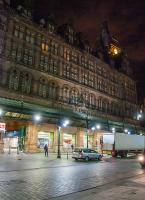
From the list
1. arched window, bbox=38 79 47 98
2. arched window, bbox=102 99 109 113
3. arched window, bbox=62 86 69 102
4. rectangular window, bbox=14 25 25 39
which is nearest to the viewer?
rectangular window, bbox=14 25 25 39

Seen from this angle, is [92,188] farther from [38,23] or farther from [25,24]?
[38,23]

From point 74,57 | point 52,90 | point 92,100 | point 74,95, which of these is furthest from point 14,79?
point 92,100

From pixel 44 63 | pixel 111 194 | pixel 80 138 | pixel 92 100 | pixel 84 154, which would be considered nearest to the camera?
pixel 111 194

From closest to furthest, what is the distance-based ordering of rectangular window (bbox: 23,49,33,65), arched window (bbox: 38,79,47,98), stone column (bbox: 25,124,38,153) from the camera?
1. stone column (bbox: 25,124,38,153)
2. rectangular window (bbox: 23,49,33,65)
3. arched window (bbox: 38,79,47,98)

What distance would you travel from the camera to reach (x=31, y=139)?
38.6 m

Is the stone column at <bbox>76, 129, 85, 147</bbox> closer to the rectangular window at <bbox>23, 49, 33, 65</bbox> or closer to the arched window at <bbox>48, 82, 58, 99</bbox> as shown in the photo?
the arched window at <bbox>48, 82, 58, 99</bbox>

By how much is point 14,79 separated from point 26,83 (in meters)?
2.41

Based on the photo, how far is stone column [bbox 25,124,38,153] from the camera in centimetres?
3812

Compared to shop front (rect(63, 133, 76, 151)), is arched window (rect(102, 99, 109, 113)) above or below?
above

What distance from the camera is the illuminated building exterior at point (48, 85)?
38.2 meters

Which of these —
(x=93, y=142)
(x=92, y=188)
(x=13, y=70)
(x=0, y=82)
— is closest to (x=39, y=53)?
(x=13, y=70)

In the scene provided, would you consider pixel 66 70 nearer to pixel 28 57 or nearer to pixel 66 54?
pixel 66 54

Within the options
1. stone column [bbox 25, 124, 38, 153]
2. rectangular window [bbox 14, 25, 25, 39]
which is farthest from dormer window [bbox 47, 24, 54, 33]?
stone column [bbox 25, 124, 38, 153]

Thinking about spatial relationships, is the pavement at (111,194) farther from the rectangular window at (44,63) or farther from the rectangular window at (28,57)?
the rectangular window at (44,63)
